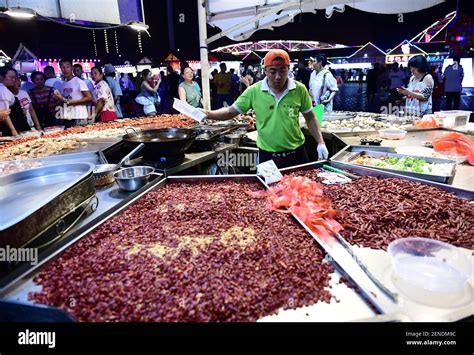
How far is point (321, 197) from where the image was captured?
247cm

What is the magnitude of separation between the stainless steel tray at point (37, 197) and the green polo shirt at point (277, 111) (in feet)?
7.04

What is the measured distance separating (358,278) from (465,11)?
1239cm

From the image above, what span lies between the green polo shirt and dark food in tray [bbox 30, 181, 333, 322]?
1724 millimetres

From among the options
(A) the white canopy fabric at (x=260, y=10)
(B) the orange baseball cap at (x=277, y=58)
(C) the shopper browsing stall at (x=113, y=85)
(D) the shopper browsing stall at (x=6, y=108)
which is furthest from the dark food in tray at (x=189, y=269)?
(C) the shopper browsing stall at (x=113, y=85)

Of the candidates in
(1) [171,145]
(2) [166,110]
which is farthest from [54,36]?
(1) [171,145]

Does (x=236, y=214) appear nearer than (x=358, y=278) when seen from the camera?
No

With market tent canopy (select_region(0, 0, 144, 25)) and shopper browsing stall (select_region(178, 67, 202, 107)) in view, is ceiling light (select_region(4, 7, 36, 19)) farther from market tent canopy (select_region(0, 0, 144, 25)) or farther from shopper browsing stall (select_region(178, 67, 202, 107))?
shopper browsing stall (select_region(178, 67, 202, 107))

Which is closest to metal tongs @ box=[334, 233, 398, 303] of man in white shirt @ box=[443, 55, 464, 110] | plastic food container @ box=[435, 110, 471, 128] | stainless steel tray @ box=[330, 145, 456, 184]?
stainless steel tray @ box=[330, 145, 456, 184]

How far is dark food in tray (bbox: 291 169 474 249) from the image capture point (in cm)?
197

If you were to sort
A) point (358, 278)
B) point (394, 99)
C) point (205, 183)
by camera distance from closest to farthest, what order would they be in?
point (358, 278), point (205, 183), point (394, 99)

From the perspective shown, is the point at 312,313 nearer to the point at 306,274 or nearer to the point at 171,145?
the point at 306,274

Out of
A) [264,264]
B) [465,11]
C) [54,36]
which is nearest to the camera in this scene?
[264,264]

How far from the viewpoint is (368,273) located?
1.58 m

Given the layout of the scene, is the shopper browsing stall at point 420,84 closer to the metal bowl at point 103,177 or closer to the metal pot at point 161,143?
the metal pot at point 161,143
